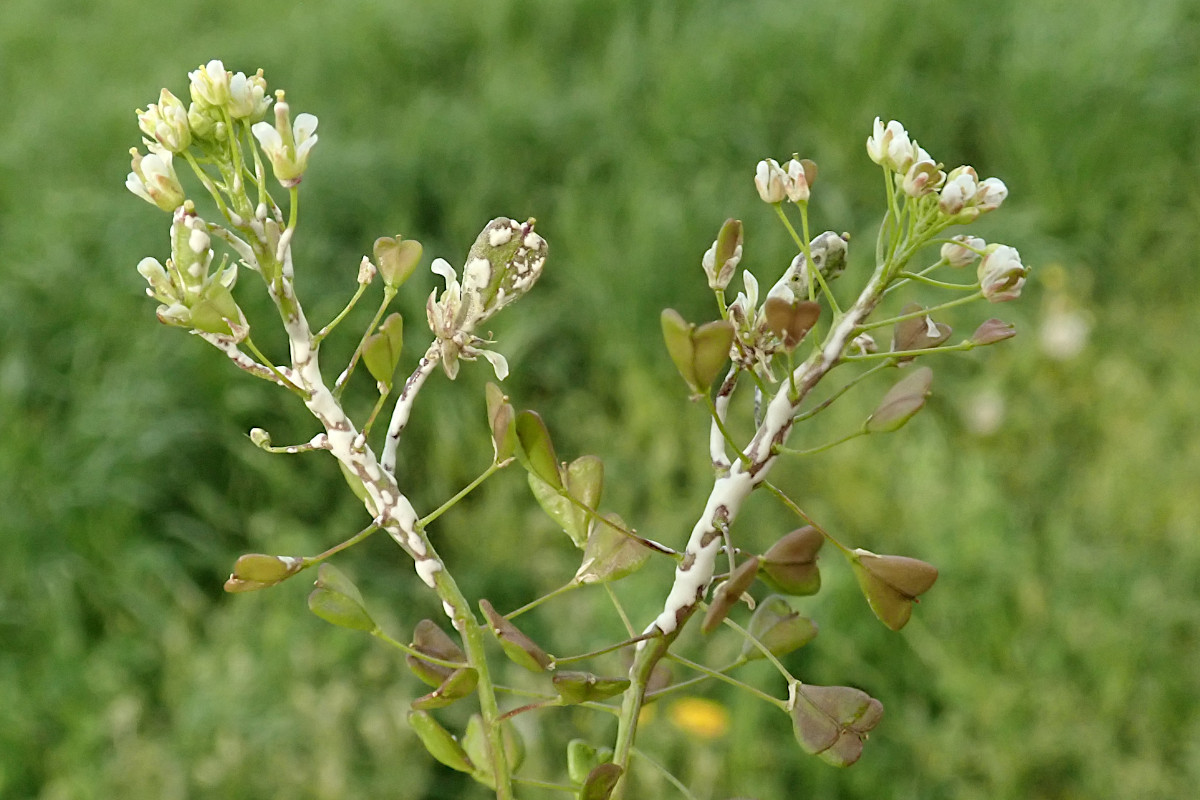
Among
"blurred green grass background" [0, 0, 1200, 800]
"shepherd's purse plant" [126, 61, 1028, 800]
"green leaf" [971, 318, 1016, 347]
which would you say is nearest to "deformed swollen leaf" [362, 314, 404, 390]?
"shepherd's purse plant" [126, 61, 1028, 800]

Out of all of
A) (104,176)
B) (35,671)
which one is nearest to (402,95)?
(104,176)

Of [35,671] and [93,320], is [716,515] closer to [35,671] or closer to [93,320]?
[35,671]

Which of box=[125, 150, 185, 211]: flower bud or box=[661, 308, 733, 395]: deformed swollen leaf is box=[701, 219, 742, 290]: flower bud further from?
box=[125, 150, 185, 211]: flower bud

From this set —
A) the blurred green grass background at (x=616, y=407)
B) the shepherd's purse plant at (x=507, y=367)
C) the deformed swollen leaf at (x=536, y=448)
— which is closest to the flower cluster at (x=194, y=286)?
the shepherd's purse plant at (x=507, y=367)

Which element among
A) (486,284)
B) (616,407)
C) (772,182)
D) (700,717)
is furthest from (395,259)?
(616,407)

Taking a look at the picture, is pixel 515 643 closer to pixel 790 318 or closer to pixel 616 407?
pixel 790 318
